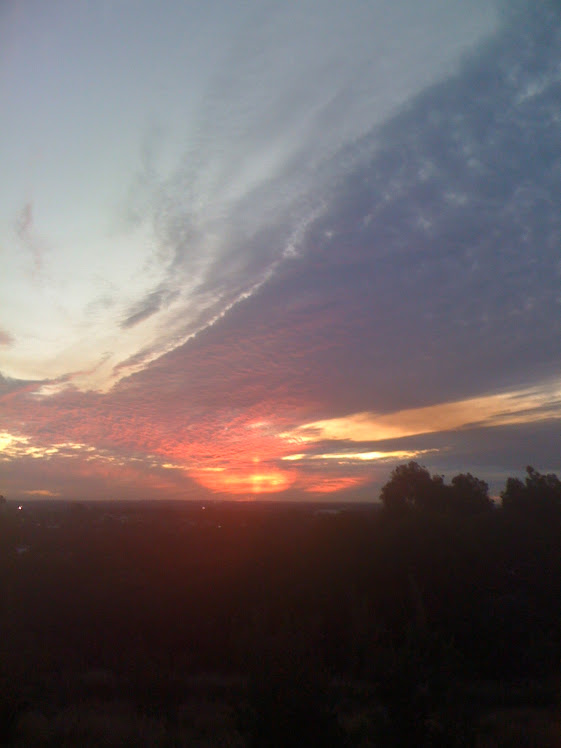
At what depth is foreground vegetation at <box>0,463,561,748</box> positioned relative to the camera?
11.9 metres

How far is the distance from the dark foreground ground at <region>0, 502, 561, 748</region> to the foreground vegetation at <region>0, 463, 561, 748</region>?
7 centimetres

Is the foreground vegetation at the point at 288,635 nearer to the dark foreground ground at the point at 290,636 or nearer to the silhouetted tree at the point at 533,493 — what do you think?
the dark foreground ground at the point at 290,636

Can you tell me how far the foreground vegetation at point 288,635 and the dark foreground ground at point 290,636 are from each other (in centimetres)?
7

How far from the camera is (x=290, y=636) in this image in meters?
12.9

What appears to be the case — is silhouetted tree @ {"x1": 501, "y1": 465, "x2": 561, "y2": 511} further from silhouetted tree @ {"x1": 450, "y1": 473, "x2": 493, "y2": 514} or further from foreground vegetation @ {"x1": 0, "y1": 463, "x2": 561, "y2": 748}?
foreground vegetation @ {"x1": 0, "y1": 463, "x2": 561, "y2": 748}

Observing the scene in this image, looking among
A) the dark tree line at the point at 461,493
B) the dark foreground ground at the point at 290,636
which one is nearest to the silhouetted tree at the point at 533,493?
the dark tree line at the point at 461,493

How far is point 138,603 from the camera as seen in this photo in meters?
31.0

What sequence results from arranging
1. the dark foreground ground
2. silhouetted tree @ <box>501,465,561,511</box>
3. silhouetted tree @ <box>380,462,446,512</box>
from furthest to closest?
1. silhouetted tree @ <box>380,462,446,512</box>
2. silhouetted tree @ <box>501,465,561,511</box>
3. the dark foreground ground

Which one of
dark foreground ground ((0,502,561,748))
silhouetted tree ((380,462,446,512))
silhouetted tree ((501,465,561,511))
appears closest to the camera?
dark foreground ground ((0,502,561,748))

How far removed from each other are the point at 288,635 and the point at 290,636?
0.08 m

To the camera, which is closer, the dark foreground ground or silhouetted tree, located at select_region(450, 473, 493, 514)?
the dark foreground ground

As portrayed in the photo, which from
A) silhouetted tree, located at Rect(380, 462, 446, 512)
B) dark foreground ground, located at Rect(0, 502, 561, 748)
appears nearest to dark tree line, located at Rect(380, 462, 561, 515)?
silhouetted tree, located at Rect(380, 462, 446, 512)

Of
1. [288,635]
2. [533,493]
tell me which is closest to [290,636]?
[288,635]

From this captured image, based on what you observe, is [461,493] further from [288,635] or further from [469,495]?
[288,635]
